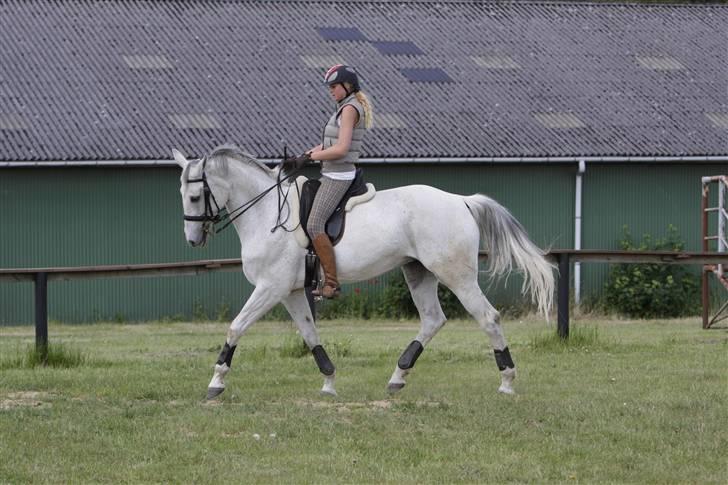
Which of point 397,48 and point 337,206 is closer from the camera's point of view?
point 337,206

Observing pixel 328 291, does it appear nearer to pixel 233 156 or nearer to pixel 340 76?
pixel 233 156

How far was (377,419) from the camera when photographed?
32.7ft

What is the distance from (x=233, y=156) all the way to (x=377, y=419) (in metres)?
2.99

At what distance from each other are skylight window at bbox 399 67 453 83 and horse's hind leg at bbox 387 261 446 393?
18.5 metres

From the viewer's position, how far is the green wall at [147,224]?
2544 cm

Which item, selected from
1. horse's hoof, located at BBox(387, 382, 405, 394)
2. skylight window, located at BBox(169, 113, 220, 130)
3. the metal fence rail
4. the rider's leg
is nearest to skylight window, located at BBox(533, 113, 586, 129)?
skylight window, located at BBox(169, 113, 220, 130)

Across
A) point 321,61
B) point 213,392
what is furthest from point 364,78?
point 213,392

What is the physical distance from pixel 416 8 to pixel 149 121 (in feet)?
31.4

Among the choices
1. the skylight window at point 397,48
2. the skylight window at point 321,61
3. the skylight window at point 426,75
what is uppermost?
the skylight window at point 397,48

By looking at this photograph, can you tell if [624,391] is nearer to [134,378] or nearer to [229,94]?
[134,378]

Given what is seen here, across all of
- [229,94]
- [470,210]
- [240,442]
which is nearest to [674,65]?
[229,94]

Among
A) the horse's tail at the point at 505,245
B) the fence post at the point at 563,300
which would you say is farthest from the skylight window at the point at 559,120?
the horse's tail at the point at 505,245

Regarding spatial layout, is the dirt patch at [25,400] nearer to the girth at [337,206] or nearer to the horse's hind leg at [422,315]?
the girth at [337,206]

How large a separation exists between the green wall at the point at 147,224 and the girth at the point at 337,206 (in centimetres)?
1465
